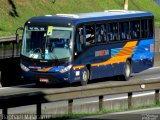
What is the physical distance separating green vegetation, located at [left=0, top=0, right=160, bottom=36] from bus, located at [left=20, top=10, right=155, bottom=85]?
16.5 m

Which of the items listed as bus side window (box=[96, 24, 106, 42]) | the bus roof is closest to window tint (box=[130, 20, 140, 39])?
the bus roof

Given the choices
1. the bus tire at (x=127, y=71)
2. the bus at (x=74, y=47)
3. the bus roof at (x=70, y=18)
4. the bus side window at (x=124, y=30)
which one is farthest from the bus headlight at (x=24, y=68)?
the bus tire at (x=127, y=71)

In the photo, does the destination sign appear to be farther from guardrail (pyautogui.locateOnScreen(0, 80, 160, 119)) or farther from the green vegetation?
the green vegetation

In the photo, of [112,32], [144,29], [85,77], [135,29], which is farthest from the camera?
[144,29]

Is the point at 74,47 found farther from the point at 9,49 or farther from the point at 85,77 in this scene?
the point at 9,49

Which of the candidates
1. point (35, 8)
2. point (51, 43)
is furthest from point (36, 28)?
point (35, 8)

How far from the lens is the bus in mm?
26000

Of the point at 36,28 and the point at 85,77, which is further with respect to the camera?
the point at 85,77

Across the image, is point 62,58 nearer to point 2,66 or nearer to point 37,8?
point 2,66

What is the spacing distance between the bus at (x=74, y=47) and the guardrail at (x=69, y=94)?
682cm

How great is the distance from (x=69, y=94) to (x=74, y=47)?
9480mm

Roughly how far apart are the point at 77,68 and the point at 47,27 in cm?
192

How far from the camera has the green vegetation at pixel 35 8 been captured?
50188mm

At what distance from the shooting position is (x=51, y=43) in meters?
26.1
